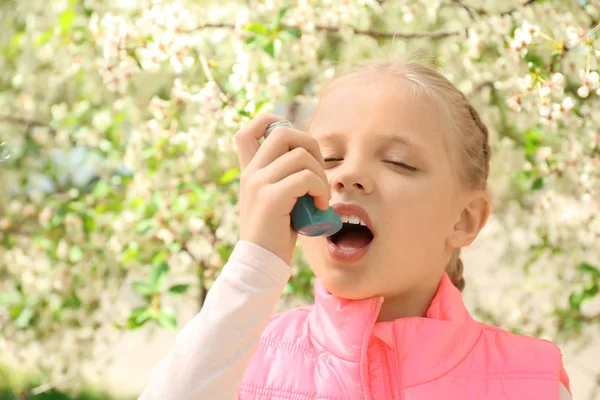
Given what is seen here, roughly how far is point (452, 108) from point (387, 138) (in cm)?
19

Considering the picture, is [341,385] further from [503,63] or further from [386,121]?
[503,63]

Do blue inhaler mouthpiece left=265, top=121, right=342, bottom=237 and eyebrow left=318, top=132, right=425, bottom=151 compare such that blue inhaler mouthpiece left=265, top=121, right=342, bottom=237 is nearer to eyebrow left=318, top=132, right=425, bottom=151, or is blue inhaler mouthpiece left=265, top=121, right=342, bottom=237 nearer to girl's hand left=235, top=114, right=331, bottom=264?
girl's hand left=235, top=114, right=331, bottom=264

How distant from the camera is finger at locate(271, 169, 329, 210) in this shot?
783 mm

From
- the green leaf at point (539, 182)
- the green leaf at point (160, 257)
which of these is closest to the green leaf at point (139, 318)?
the green leaf at point (160, 257)

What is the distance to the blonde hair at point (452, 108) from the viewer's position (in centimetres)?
109

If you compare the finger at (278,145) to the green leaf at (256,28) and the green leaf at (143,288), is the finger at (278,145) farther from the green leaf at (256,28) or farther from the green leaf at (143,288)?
the green leaf at (143,288)

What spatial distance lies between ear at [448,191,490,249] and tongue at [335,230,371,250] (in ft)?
0.62

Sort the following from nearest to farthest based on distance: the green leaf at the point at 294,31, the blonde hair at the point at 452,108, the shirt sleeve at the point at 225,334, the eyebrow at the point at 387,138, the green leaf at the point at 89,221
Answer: the shirt sleeve at the point at 225,334 < the eyebrow at the point at 387,138 < the blonde hair at the point at 452,108 < the green leaf at the point at 294,31 < the green leaf at the point at 89,221

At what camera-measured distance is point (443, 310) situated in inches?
41.6

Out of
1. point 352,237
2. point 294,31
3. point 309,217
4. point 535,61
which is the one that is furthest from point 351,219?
point 294,31

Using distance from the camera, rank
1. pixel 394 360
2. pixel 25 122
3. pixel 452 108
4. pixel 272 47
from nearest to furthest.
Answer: pixel 394 360 < pixel 452 108 < pixel 272 47 < pixel 25 122

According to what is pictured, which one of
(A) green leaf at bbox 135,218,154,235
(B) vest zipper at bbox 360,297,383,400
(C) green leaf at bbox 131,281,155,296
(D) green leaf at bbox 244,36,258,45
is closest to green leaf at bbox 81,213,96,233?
(A) green leaf at bbox 135,218,154,235

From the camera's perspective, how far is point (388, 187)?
3.16 feet

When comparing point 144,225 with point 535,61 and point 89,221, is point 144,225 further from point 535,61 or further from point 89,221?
point 535,61
